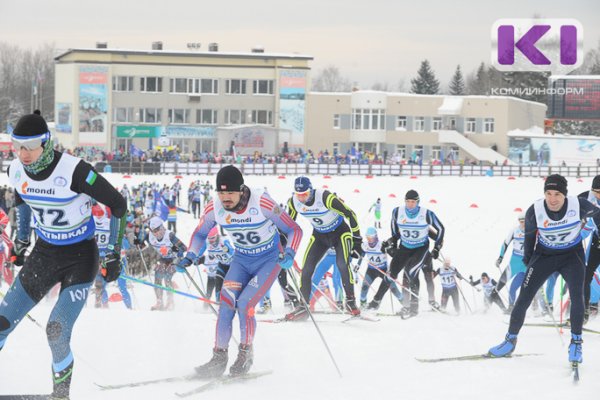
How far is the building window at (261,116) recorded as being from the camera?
71.4 m

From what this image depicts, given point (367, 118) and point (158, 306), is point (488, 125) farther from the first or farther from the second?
point (158, 306)

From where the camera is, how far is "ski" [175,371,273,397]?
707 cm

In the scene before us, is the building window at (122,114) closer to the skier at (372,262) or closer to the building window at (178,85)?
the building window at (178,85)

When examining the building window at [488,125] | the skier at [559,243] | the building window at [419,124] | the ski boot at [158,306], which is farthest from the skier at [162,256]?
the building window at [419,124]

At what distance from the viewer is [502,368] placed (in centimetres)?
838

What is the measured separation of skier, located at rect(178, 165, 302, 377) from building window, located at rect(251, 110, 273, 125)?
209 feet

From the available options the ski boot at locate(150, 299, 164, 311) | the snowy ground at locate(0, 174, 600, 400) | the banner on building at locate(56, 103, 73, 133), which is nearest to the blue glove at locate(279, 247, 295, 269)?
the snowy ground at locate(0, 174, 600, 400)

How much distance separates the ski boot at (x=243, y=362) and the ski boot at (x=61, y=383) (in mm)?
1727

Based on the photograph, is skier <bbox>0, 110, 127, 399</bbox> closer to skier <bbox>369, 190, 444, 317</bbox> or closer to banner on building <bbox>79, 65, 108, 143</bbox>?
skier <bbox>369, 190, 444, 317</bbox>

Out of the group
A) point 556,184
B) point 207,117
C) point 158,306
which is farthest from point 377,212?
point 207,117

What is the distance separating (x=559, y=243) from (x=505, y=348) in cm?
121

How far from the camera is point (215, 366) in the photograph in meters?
7.64

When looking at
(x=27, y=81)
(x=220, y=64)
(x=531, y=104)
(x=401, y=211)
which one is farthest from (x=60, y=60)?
(x=401, y=211)

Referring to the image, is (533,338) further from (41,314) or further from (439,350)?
(41,314)
